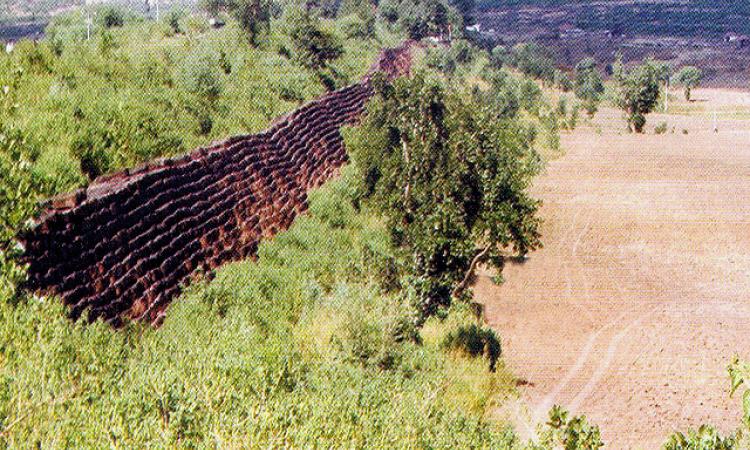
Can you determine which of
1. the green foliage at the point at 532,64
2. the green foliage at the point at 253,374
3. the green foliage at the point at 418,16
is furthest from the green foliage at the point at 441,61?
the green foliage at the point at 253,374

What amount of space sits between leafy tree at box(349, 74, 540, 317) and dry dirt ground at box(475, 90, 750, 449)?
2.55 m

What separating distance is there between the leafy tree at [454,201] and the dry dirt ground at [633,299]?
255 centimetres

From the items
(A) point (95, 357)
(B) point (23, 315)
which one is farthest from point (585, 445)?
(B) point (23, 315)

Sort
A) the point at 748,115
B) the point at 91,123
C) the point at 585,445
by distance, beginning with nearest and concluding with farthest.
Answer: the point at 585,445
the point at 91,123
the point at 748,115

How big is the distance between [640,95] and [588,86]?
17052mm

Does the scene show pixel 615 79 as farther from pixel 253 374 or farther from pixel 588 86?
pixel 253 374

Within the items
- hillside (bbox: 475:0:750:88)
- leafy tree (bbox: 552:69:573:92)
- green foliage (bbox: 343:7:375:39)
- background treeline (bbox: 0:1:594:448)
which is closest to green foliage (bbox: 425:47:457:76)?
green foliage (bbox: 343:7:375:39)

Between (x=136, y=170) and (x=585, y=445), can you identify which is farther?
(x=136, y=170)

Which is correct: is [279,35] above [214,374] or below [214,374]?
above

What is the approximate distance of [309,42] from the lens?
26.7 metres

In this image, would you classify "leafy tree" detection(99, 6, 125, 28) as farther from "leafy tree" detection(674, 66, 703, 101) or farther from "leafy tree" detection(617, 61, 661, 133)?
"leafy tree" detection(674, 66, 703, 101)

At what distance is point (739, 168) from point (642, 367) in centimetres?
2299

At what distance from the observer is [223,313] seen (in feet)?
34.4

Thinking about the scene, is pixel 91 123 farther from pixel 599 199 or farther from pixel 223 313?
pixel 599 199
